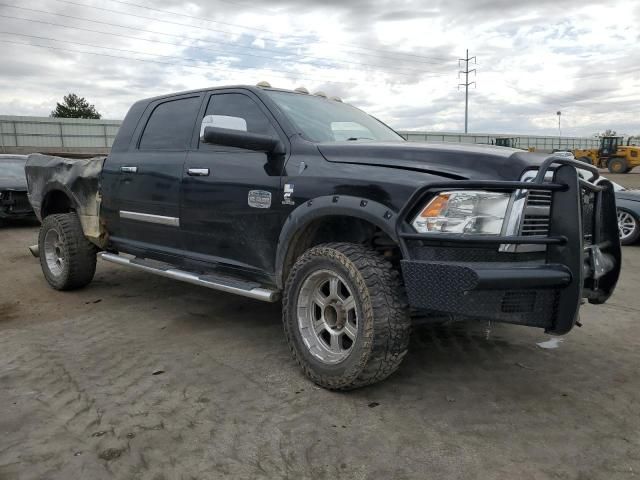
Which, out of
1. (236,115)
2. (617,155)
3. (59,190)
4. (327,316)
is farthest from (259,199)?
(617,155)

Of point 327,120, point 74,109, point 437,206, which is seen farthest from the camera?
point 74,109

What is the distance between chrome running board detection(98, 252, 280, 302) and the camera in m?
3.84

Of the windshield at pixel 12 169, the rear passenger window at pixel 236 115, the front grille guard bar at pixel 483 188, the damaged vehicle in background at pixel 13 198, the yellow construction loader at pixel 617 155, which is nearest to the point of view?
the front grille guard bar at pixel 483 188

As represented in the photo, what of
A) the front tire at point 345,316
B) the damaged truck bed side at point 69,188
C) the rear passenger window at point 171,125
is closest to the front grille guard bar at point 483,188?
the front tire at point 345,316

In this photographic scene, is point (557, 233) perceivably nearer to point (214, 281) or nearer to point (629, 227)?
point (214, 281)

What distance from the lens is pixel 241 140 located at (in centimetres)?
354

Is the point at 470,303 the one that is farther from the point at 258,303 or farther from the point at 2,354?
the point at 2,354

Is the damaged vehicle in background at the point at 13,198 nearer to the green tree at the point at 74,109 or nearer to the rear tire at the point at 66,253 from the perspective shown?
the rear tire at the point at 66,253

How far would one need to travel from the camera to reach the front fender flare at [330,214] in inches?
121

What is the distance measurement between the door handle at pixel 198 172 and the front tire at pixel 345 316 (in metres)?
1.23

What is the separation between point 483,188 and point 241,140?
1.55 m

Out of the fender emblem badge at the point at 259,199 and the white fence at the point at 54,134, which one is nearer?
the fender emblem badge at the point at 259,199

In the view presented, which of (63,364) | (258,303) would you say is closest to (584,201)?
(258,303)

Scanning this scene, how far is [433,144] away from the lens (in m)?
3.37
